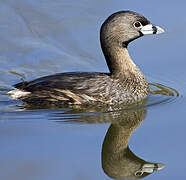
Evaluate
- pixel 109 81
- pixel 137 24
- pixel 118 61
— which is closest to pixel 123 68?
pixel 118 61

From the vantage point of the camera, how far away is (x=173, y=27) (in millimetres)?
13641

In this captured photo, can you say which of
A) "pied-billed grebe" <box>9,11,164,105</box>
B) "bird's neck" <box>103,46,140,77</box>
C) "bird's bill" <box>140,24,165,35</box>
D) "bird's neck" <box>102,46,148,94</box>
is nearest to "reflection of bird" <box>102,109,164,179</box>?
"pied-billed grebe" <box>9,11,164,105</box>

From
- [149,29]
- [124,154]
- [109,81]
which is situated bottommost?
[124,154]

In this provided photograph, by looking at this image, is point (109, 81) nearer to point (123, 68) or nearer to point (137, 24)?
point (123, 68)

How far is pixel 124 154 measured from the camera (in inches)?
360

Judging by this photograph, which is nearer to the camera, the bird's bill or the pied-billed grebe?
the pied-billed grebe

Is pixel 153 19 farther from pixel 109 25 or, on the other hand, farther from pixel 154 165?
pixel 154 165

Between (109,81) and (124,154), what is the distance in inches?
78.8

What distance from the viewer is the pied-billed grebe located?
34.9ft

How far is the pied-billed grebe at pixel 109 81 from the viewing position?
10.6 meters

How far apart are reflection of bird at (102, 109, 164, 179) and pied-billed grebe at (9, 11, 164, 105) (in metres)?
0.47

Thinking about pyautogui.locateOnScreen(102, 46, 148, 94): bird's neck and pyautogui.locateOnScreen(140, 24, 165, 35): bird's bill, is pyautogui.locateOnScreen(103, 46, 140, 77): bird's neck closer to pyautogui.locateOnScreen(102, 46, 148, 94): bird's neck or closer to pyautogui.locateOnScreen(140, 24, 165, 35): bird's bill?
pyautogui.locateOnScreen(102, 46, 148, 94): bird's neck

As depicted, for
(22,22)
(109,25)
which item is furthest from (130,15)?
(22,22)

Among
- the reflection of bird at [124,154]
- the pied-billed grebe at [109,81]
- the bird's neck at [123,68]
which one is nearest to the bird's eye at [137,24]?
the pied-billed grebe at [109,81]
